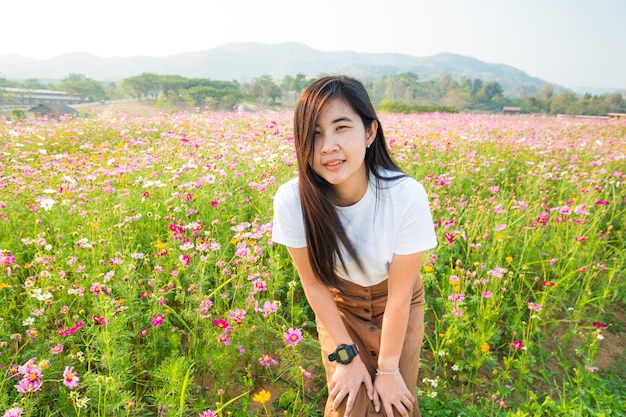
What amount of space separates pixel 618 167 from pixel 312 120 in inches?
162

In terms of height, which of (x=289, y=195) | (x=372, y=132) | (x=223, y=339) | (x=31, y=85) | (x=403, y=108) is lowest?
(x=223, y=339)

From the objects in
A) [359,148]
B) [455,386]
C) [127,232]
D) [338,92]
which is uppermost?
[338,92]

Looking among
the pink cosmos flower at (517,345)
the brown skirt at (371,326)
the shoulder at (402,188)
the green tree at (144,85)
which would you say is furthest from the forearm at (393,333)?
the green tree at (144,85)

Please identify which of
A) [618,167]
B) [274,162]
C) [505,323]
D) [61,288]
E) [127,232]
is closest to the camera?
[61,288]

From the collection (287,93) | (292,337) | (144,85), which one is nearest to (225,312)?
(292,337)

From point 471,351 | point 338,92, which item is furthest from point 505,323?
point 338,92

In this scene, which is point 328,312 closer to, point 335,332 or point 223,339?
point 335,332

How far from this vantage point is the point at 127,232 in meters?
2.15

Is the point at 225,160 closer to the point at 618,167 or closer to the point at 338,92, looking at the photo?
the point at 338,92

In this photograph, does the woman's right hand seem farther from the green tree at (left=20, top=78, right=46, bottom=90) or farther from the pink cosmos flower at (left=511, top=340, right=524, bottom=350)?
the green tree at (left=20, top=78, right=46, bottom=90)

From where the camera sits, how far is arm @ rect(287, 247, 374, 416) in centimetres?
126

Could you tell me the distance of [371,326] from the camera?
56.8 inches

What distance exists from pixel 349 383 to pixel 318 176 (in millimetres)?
727

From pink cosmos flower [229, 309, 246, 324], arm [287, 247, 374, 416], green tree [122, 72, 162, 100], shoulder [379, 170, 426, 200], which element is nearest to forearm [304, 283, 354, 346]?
arm [287, 247, 374, 416]
